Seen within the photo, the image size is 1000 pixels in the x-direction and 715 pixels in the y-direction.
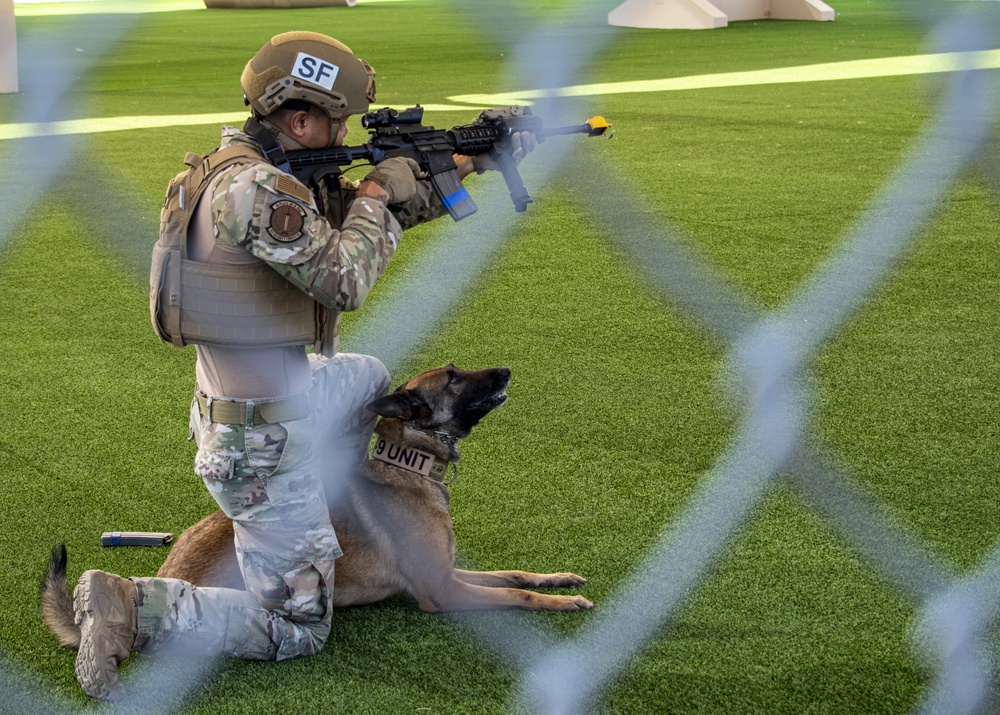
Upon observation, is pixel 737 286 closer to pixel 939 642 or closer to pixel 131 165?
pixel 939 642

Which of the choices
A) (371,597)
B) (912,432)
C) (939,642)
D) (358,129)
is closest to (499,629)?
(371,597)

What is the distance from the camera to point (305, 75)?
8.54 ft

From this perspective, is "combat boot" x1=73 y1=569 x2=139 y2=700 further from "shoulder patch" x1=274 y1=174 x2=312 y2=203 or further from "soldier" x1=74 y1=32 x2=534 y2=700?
"shoulder patch" x1=274 y1=174 x2=312 y2=203

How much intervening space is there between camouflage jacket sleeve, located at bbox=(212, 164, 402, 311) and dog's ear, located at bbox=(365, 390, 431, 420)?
1.55 ft

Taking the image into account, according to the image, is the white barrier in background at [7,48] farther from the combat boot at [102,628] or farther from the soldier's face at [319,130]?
the combat boot at [102,628]

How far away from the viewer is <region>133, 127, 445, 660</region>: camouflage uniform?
2.54 metres

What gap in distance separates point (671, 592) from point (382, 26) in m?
17.9

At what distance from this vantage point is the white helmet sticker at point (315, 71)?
2596 millimetres

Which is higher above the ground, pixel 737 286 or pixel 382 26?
pixel 737 286

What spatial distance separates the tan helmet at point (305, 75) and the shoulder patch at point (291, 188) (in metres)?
0.18

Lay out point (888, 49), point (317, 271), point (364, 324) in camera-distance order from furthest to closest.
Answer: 1. point (888, 49)
2. point (364, 324)
3. point (317, 271)

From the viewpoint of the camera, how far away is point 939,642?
9.44 feet

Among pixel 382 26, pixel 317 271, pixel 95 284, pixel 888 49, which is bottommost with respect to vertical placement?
pixel 382 26

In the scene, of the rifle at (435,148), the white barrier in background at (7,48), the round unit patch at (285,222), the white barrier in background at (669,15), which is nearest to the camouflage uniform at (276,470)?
the round unit patch at (285,222)
